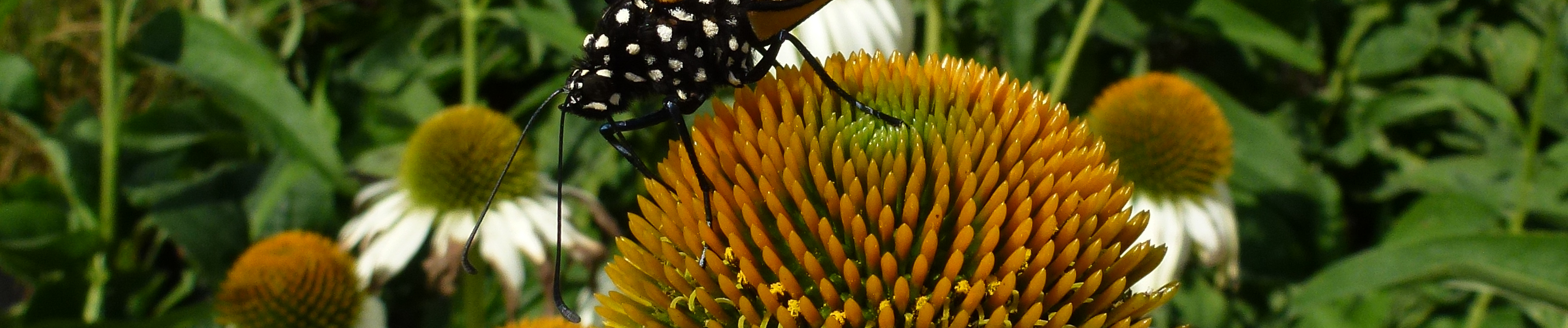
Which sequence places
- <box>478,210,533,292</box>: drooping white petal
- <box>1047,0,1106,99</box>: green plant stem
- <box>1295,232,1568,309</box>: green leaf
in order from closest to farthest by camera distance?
<box>1295,232,1568,309</box>: green leaf < <box>1047,0,1106,99</box>: green plant stem < <box>478,210,533,292</box>: drooping white petal

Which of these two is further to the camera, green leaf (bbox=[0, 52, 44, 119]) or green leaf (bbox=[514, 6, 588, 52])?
green leaf (bbox=[0, 52, 44, 119])

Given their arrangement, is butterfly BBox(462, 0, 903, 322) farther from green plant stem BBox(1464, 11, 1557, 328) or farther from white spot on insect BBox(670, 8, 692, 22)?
green plant stem BBox(1464, 11, 1557, 328)

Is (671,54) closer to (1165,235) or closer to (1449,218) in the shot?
(1165,235)

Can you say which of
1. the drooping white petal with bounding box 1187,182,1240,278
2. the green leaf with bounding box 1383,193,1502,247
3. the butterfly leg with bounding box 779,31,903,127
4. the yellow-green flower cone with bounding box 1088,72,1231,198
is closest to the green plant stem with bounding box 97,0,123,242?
the butterfly leg with bounding box 779,31,903,127

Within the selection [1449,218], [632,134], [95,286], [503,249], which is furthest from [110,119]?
[1449,218]

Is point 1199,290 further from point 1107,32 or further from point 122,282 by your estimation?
point 122,282

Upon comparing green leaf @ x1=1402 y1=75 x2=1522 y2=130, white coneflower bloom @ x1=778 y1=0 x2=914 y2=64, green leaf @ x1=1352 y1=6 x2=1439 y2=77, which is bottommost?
white coneflower bloom @ x1=778 y1=0 x2=914 y2=64

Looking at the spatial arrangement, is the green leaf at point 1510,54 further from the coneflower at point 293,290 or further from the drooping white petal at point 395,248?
the coneflower at point 293,290

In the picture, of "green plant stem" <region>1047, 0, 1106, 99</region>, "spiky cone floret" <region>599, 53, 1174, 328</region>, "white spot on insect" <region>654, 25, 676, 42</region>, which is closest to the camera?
"spiky cone floret" <region>599, 53, 1174, 328</region>
